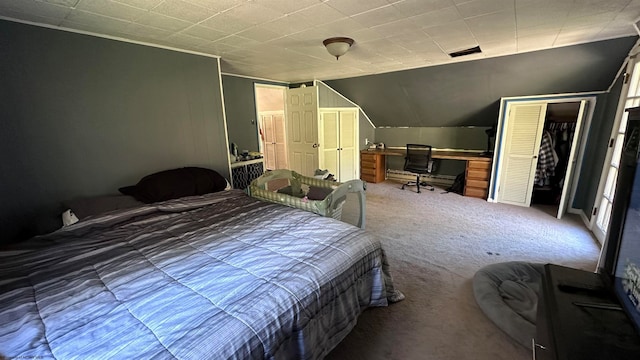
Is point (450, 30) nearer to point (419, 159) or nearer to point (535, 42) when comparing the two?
point (535, 42)

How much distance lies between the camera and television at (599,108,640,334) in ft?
3.23

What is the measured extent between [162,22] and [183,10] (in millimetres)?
382

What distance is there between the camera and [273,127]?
6.47 m

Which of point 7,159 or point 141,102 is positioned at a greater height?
point 141,102

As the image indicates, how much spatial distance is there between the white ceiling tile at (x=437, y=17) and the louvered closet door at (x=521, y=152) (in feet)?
8.02

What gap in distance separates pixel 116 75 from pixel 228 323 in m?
2.73

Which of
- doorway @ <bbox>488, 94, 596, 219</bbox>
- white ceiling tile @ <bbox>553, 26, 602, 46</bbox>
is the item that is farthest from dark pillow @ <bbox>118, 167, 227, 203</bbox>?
doorway @ <bbox>488, 94, 596, 219</bbox>

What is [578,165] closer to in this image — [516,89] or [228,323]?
[516,89]

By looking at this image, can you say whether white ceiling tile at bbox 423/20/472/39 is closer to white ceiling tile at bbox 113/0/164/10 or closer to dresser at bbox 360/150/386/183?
white ceiling tile at bbox 113/0/164/10

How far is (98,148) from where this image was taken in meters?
2.45

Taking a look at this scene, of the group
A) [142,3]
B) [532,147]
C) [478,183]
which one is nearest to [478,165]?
[478,183]

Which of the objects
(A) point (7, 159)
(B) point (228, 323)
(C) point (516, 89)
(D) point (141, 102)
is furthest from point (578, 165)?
(A) point (7, 159)

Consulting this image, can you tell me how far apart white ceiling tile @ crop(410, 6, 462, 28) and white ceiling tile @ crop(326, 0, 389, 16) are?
0.44 metres

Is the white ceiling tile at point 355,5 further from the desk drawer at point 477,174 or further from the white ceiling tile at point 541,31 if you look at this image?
the desk drawer at point 477,174
